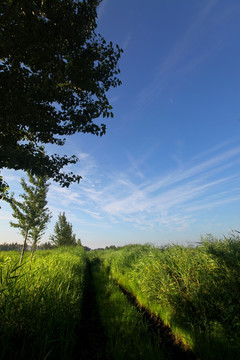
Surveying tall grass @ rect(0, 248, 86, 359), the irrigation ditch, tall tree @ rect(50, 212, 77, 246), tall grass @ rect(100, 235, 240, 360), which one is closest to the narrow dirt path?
the irrigation ditch

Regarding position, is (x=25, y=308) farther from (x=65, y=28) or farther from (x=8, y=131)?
(x=65, y=28)

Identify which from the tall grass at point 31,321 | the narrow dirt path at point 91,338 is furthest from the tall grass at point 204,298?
the tall grass at point 31,321

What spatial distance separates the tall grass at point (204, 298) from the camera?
3.83 metres

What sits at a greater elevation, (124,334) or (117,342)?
(117,342)

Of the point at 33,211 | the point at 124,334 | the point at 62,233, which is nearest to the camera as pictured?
the point at 124,334

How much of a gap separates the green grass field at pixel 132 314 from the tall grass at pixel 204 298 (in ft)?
0.06

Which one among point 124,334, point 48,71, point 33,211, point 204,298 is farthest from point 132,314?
point 33,211

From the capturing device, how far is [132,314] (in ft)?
18.2

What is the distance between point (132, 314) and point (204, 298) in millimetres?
2608

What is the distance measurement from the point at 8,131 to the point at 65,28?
164 inches

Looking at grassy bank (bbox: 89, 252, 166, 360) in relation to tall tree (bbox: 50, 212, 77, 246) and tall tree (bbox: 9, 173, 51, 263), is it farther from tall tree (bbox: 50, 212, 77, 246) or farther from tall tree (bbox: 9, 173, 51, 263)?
tall tree (bbox: 50, 212, 77, 246)

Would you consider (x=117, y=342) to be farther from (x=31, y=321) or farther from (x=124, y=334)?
(x=31, y=321)

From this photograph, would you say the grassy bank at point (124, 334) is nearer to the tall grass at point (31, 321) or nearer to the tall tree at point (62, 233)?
the tall grass at point (31, 321)

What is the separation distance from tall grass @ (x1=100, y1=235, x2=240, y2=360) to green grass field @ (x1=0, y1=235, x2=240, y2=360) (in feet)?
0.06
